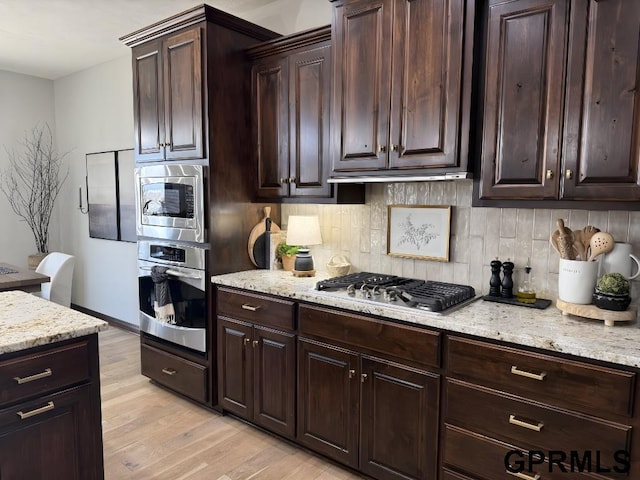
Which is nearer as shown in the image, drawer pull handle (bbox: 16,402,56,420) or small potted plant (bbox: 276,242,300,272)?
drawer pull handle (bbox: 16,402,56,420)

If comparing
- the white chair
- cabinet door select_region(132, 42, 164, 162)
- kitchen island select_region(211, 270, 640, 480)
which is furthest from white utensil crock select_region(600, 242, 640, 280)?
the white chair

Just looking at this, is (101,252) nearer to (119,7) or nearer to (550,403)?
(119,7)

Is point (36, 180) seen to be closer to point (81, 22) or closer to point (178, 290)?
point (81, 22)

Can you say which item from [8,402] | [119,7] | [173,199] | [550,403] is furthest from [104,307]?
[550,403]

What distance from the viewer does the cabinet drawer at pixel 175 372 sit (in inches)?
116

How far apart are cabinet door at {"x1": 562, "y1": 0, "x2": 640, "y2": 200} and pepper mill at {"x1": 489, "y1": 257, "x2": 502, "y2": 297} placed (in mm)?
566

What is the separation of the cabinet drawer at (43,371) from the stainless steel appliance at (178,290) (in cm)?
123

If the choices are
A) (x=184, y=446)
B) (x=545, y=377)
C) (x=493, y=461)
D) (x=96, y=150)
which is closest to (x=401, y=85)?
Answer: (x=545, y=377)

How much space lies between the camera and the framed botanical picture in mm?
2473

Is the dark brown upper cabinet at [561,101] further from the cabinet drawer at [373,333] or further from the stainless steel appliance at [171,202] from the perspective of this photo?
the stainless steel appliance at [171,202]

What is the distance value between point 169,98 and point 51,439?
7.22ft

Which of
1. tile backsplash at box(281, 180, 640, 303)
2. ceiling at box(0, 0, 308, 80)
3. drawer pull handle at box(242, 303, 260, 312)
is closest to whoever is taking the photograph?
tile backsplash at box(281, 180, 640, 303)

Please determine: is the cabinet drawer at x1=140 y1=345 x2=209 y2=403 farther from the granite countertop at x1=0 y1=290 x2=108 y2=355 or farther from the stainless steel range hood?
the stainless steel range hood

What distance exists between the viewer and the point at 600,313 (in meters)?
1.75
